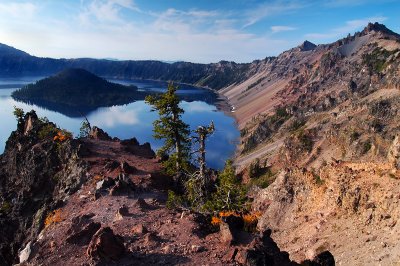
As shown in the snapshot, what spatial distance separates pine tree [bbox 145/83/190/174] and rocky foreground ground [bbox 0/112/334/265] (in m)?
2.17

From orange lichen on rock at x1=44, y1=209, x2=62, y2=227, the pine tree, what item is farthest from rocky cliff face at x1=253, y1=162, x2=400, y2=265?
orange lichen on rock at x1=44, y1=209, x2=62, y2=227

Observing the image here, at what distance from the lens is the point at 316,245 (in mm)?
29938

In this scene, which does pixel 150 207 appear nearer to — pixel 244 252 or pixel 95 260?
pixel 95 260

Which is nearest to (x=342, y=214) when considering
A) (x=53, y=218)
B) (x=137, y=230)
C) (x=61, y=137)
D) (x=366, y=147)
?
(x=137, y=230)

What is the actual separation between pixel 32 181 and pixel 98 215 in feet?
62.5

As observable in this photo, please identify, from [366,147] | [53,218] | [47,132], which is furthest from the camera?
[366,147]

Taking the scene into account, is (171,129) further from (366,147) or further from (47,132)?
(366,147)

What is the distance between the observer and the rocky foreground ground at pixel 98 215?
21672 millimetres

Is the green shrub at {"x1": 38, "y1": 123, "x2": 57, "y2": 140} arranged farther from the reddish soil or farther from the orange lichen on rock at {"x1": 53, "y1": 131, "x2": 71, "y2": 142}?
the reddish soil

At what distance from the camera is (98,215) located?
30.0 meters

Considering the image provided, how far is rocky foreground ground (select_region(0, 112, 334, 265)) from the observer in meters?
21.7

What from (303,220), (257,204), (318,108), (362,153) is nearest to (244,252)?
(303,220)

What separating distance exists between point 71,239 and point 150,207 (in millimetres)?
8038

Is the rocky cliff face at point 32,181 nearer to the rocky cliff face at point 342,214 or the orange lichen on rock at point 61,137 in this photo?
the orange lichen on rock at point 61,137
